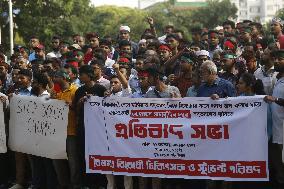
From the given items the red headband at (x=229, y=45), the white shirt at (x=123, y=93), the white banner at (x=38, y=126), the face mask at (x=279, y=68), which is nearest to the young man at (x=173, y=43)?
the red headband at (x=229, y=45)

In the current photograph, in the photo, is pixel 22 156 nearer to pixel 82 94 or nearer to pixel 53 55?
pixel 82 94

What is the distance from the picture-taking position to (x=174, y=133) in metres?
7.98

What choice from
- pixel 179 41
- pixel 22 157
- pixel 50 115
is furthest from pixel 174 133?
pixel 179 41

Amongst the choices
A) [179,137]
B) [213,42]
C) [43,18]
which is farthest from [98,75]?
[43,18]

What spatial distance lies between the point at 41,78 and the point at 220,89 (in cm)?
299

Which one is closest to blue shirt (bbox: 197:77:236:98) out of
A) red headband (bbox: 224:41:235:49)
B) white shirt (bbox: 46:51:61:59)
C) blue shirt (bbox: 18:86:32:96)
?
A: blue shirt (bbox: 18:86:32:96)

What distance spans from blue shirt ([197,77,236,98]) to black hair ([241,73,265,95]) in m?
0.25

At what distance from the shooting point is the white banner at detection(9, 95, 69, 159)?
29.3 ft

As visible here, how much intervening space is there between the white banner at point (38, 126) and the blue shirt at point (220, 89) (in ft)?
7.21

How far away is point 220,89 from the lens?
7816mm

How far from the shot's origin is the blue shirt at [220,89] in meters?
7.79

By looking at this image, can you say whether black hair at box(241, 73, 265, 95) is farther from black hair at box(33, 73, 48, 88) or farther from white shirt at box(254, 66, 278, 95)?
black hair at box(33, 73, 48, 88)

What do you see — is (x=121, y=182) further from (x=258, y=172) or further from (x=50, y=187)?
(x=258, y=172)

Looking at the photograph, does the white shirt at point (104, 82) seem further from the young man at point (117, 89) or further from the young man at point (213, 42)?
the young man at point (213, 42)
